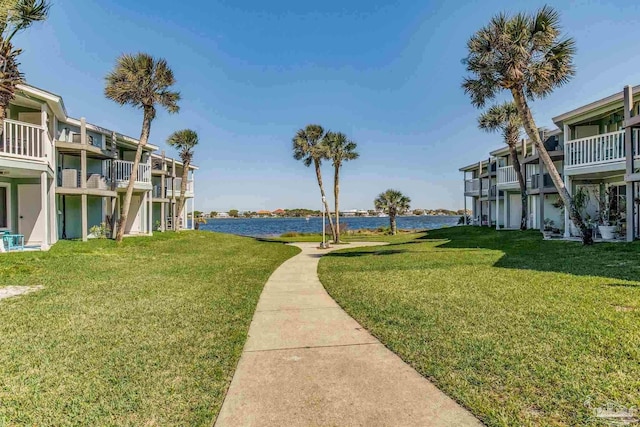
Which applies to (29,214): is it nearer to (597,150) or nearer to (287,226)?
(597,150)

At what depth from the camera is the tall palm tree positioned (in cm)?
2928

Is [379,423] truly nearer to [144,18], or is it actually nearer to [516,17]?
[516,17]

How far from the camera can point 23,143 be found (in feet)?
47.0

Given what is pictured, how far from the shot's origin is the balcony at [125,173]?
22828 millimetres

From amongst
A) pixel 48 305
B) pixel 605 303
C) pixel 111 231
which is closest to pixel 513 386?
pixel 605 303

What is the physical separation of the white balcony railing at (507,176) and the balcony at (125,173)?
25052 millimetres

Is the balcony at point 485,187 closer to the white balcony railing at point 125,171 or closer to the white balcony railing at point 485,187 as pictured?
the white balcony railing at point 485,187

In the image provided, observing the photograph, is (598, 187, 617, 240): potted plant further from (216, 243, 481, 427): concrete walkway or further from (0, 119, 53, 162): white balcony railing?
(0, 119, 53, 162): white balcony railing

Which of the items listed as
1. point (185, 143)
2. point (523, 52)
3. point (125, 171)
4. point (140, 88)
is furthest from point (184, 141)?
point (523, 52)

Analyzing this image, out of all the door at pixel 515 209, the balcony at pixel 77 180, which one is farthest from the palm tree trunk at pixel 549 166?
the balcony at pixel 77 180


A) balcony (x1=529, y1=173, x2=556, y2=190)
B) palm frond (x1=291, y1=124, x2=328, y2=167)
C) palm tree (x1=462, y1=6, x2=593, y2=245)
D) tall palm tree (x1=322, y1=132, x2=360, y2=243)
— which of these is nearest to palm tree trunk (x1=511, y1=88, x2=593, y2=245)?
palm tree (x1=462, y1=6, x2=593, y2=245)

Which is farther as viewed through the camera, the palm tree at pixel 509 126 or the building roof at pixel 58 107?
the palm tree at pixel 509 126

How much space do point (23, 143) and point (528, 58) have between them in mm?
19315

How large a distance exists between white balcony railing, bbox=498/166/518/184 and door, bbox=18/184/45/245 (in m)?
28.6
